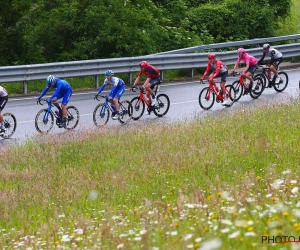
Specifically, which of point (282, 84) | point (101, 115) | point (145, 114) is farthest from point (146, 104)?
point (282, 84)

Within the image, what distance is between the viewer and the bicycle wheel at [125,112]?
18219mm

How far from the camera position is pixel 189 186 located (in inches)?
376

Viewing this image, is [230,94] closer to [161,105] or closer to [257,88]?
[257,88]

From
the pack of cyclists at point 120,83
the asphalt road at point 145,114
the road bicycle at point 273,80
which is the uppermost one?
the pack of cyclists at point 120,83

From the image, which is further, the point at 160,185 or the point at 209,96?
the point at 209,96

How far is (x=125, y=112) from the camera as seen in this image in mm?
18266

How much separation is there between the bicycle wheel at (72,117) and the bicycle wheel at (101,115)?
0.48 meters

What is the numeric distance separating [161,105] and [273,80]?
499cm

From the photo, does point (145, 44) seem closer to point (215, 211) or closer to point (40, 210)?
point (40, 210)

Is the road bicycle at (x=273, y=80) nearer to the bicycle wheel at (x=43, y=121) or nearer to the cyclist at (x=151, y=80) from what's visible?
the cyclist at (x=151, y=80)

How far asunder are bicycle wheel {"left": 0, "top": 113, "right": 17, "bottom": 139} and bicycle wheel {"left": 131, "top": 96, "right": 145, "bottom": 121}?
3.45 m

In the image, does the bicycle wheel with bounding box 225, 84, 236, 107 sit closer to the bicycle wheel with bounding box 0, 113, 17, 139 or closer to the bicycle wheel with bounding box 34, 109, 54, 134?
the bicycle wheel with bounding box 34, 109, 54, 134

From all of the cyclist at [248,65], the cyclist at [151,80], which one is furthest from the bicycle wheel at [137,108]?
the cyclist at [248,65]

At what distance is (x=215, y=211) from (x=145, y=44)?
20.8 m
